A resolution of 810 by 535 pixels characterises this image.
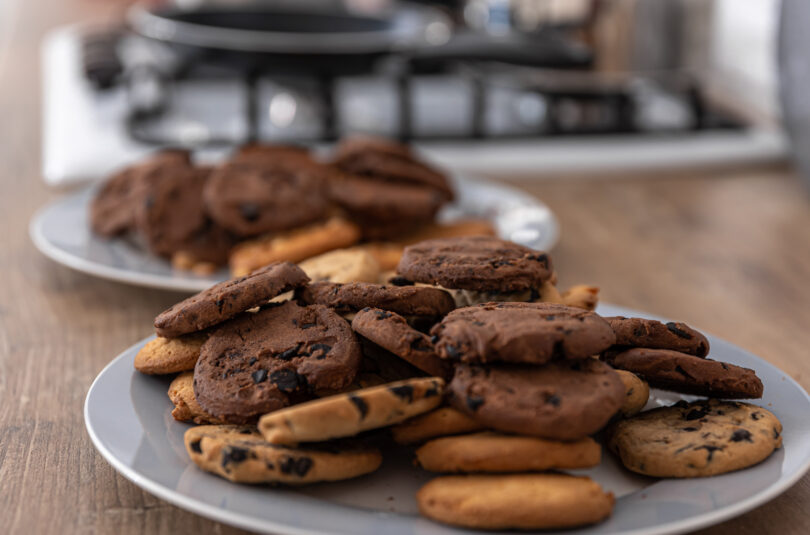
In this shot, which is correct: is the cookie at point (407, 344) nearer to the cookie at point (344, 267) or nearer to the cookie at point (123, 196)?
the cookie at point (344, 267)

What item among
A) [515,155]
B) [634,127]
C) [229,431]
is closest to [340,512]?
[229,431]

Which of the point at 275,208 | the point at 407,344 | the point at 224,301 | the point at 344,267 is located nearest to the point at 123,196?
the point at 275,208

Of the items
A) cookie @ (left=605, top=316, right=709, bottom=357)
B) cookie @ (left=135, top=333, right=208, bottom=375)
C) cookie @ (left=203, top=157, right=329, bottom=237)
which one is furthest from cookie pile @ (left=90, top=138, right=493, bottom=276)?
cookie @ (left=605, top=316, right=709, bottom=357)

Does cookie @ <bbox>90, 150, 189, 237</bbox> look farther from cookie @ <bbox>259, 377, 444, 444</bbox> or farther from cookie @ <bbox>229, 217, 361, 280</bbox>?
cookie @ <bbox>259, 377, 444, 444</bbox>

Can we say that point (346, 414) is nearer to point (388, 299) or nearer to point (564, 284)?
point (388, 299)

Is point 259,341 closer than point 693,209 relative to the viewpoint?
Yes

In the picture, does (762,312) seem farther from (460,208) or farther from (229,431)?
(229,431)

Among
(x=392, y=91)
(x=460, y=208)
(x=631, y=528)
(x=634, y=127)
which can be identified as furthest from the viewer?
(x=392, y=91)
